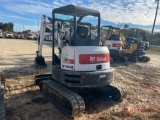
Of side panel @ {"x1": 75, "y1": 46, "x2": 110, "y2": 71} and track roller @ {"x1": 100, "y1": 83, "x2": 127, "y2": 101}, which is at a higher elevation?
side panel @ {"x1": 75, "y1": 46, "x2": 110, "y2": 71}

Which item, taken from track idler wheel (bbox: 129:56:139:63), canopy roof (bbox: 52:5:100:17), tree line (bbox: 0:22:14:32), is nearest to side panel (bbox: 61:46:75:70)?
canopy roof (bbox: 52:5:100:17)

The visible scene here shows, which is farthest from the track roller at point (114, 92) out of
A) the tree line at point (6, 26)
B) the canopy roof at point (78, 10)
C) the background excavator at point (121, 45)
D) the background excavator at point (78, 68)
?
the tree line at point (6, 26)

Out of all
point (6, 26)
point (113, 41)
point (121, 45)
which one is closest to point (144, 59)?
point (121, 45)

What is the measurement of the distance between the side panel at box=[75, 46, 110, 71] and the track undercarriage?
0.80 meters

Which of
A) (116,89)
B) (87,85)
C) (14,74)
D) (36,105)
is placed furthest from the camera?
(14,74)

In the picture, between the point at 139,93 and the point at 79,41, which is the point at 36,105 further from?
the point at 139,93

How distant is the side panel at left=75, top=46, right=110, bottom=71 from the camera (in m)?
5.23

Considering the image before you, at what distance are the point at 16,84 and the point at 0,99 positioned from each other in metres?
3.90

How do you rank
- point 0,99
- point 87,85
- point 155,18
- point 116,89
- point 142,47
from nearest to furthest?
1. point 0,99
2. point 87,85
3. point 116,89
4. point 142,47
5. point 155,18

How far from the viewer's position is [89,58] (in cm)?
532

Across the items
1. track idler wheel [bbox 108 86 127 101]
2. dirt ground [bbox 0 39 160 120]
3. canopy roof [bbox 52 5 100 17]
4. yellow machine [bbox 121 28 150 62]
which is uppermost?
canopy roof [bbox 52 5 100 17]

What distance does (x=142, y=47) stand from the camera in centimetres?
1567

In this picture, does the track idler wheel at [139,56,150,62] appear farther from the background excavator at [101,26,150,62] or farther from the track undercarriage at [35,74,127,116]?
the track undercarriage at [35,74,127,116]

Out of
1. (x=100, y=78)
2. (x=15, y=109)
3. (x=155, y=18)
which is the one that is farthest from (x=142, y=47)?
(x=155, y=18)
